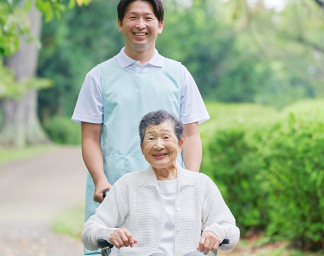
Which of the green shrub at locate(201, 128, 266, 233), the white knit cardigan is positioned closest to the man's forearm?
the white knit cardigan

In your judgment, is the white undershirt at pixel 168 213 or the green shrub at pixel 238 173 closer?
the white undershirt at pixel 168 213

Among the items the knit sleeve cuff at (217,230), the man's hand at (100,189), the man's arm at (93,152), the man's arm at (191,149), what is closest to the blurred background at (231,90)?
the man's arm at (93,152)

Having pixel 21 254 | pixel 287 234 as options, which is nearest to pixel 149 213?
pixel 287 234

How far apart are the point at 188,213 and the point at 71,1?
8.36ft

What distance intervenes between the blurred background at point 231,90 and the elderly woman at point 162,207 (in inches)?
84.3

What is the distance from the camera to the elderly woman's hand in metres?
2.13

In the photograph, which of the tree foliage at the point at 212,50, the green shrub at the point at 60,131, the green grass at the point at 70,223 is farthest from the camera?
the green shrub at the point at 60,131

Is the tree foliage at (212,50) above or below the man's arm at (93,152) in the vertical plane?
above

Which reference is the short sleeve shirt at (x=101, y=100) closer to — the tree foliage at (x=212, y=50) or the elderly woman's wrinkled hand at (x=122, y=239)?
the elderly woman's wrinkled hand at (x=122, y=239)

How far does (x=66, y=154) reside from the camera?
18062 millimetres

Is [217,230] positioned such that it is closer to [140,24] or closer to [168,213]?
[168,213]

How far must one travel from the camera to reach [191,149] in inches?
107

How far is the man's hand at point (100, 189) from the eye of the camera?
8.27 ft

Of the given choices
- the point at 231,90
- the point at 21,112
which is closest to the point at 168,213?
the point at 21,112
